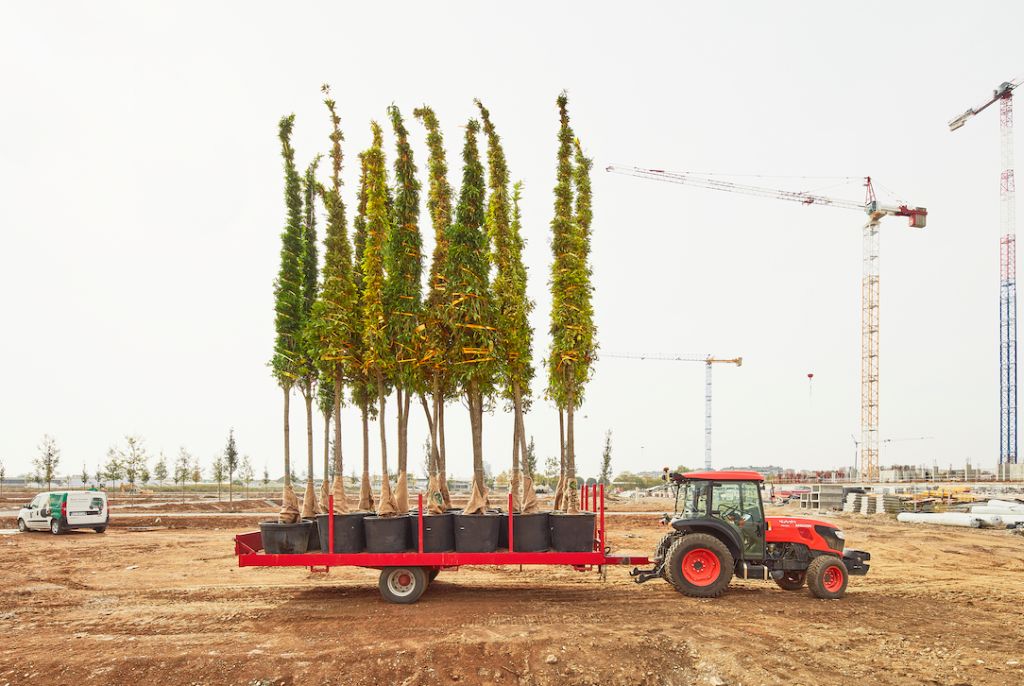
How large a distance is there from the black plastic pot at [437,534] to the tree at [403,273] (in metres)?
1.69

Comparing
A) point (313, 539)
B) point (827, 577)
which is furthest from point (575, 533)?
point (827, 577)

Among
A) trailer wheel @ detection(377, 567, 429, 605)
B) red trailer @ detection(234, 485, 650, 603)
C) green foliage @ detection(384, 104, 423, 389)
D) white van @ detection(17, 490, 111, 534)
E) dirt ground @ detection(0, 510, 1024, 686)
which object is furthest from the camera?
white van @ detection(17, 490, 111, 534)

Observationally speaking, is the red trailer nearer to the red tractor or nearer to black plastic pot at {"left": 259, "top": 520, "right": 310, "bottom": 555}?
black plastic pot at {"left": 259, "top": 520, "right": 310, "bottom": 555}

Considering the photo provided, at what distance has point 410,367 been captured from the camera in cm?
1339

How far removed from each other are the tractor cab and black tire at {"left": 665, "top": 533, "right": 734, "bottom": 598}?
35 centimetres

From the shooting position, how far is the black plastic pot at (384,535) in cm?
1175

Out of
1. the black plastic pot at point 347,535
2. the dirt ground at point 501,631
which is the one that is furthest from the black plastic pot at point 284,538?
the dirt ground at point 501,631

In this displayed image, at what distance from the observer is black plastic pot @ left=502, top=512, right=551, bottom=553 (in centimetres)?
1173

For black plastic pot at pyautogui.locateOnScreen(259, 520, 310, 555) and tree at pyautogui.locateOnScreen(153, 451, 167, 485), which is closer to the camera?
black plastic pot at pyautogui.locateOnScreen(259, 520, 310, 555)

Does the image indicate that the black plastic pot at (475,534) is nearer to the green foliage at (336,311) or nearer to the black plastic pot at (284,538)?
the black plastic pot at (284,538)

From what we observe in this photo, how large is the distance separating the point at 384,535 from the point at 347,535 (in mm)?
634

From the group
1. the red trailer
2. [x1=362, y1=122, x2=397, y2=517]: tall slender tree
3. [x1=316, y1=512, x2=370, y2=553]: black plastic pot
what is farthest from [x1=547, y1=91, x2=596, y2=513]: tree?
[x1=316, y1=512, x2=370, y2=553]: black plastic pot

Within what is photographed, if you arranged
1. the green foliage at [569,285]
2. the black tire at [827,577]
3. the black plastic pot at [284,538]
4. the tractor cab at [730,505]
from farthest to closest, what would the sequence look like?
the green foliage at [569,285], the tractor cab at [730,505], the black tire at [827,577], the black plastic pot at [284,538]

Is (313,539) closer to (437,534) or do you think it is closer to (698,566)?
(437,534)
